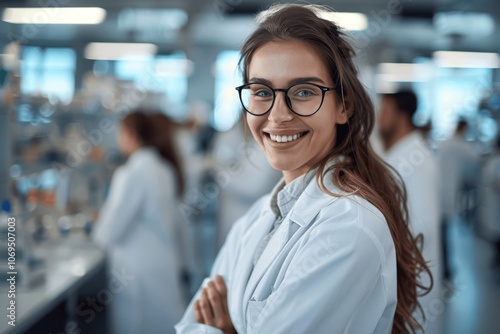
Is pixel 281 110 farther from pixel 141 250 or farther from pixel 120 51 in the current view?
pixel 120 51

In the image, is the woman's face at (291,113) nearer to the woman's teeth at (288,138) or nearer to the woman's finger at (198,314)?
the woman's teeth at (288,138)

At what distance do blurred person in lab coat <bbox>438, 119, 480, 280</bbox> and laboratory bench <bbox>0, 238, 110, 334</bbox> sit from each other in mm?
2757

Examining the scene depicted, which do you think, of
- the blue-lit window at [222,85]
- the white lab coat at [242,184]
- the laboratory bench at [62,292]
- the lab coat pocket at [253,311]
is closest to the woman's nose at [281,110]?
Result: the lab coat pocket at [253,311]

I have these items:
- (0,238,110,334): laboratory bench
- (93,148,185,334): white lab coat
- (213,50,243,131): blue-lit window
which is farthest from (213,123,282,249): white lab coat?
(213,50,243,131): blue-lit window

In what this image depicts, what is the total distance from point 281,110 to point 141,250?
2208mm

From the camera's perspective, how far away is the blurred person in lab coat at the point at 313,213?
1046 mm

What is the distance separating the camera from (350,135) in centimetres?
129

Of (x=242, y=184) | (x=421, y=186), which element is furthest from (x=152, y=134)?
(x=421, y=186)

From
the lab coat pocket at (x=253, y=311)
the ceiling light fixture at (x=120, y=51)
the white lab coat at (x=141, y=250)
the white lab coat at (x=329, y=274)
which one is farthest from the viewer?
the ceiling light fixture at (x=120, y=51)

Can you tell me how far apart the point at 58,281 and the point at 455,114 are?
316 centimetres

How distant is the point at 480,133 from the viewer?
12.4 ft

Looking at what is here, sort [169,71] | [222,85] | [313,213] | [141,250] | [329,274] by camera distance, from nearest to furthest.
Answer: [329,274] < [313,213] < [141,250] < [169,71] < [222,85]

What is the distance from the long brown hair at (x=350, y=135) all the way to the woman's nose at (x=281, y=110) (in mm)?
134

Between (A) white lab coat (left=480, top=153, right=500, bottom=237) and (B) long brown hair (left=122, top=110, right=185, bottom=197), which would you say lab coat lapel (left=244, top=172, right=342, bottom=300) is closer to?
(B) long brown hair (left=122, top=110, right=185, bottom=197)
